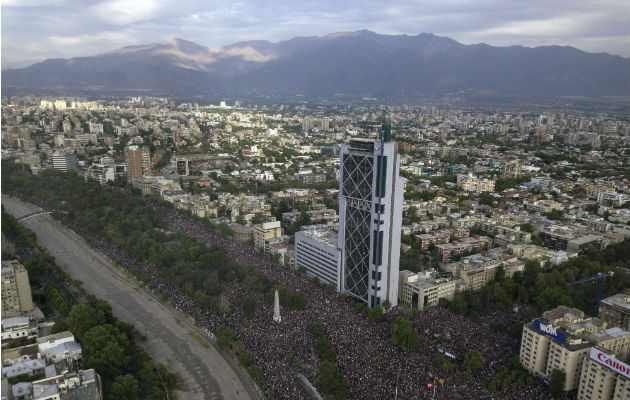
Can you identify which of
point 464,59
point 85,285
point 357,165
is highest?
point 464,59

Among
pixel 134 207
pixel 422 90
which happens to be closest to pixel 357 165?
pixel 134 207

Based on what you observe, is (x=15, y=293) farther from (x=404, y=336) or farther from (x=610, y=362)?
(x=610, y=362)

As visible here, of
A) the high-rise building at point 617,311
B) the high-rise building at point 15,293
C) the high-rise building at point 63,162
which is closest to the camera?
the high-rise building at point 617,311

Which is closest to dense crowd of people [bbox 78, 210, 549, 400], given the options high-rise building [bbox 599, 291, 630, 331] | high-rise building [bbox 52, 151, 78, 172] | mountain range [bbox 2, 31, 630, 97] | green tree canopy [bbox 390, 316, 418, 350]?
green tree canopy [bbox 390, 316, 418, 350]

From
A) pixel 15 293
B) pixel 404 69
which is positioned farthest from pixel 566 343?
pixel 404 69

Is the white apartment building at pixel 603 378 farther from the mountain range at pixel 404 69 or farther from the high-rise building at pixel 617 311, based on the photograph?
the mountain range at pixel 404 69

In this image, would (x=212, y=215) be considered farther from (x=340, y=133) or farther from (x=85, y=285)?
(x=340, y=133)

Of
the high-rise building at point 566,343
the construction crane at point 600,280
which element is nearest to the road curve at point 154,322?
the high-rise building at point 566,343
